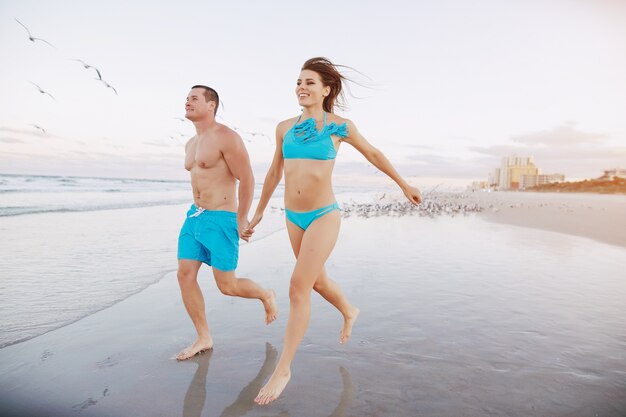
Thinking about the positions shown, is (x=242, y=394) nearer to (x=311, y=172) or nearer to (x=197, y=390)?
(x=197, y=390)

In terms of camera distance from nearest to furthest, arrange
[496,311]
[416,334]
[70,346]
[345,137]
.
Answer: [345,137] → [70,346] → [416,334] → [496,311]

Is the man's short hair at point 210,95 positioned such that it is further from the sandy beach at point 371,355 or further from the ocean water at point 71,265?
the ocean water at point 71,265

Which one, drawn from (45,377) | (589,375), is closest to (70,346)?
(45,377)

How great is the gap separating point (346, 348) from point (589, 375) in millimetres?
1895

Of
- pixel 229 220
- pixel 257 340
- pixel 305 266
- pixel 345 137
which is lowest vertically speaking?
pixel 257 340

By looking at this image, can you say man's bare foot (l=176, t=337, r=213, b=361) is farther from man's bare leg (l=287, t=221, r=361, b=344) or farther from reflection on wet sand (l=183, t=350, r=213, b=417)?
man's bare leg (l=287, t=221, r=361, b=344)

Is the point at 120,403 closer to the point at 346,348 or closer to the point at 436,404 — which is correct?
the point at 346,348

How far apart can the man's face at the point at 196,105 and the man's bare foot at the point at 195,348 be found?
79.5 inches

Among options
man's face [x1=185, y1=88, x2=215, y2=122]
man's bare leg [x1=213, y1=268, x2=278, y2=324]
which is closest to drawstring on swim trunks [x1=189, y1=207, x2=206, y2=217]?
man's bare leg [x1=213, y1=268, x2=278, y2=324]

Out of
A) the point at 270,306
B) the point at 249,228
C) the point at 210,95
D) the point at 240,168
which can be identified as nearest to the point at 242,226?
the point at 249,228

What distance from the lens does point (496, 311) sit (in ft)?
16.6

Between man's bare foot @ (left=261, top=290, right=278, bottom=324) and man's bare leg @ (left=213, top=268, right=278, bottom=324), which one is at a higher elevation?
man's bare leg @ (left=213, top=268, right=278, bottom=324)

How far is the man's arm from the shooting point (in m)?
4.03

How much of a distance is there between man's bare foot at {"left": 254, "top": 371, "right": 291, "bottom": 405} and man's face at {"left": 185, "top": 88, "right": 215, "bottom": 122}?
240 centimetres
